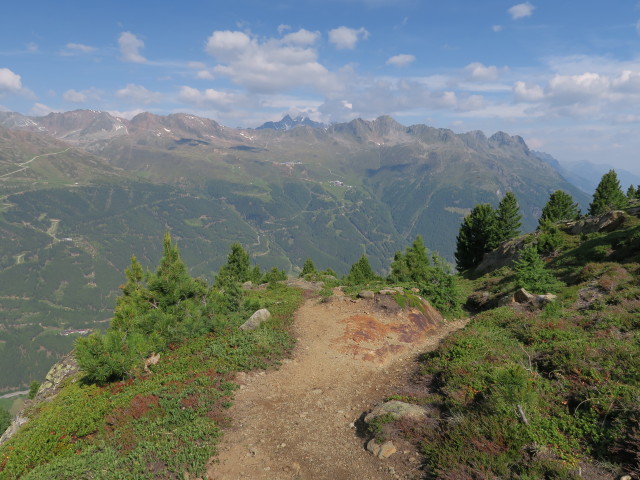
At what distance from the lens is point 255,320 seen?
23.2 m

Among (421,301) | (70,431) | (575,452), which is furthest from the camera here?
(421,301)

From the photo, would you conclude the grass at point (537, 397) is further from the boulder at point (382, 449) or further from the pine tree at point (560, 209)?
→ the pine tree at point (560, 209)

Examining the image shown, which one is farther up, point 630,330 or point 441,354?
point 630,330

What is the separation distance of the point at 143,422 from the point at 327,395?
7.91 m

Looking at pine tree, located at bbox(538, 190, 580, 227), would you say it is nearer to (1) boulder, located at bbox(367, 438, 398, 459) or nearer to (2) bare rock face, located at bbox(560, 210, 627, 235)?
(2) bare rock face, located at bbox(560, 210, 627, 235)

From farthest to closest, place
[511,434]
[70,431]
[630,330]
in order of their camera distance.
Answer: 1. [630,330]
2. [70,431]
3. [511,434]

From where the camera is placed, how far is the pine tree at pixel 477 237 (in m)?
62.7

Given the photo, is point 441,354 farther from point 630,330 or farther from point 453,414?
point 630,330

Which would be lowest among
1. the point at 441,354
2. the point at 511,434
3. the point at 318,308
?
the point at 318,308

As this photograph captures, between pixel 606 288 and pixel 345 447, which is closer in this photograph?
pixel 345 447

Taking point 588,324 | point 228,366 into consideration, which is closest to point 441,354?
point 588,324

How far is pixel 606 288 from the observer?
870 inches

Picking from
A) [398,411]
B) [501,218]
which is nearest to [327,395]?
[398,411]

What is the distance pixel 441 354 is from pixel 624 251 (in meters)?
24.0
